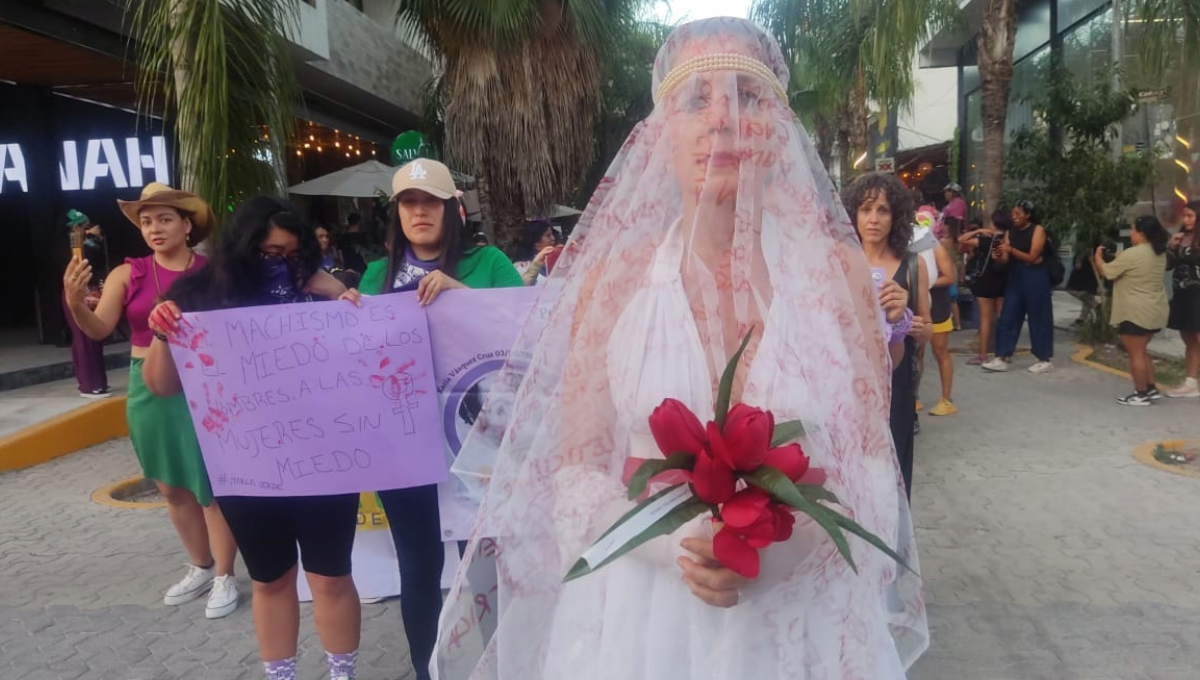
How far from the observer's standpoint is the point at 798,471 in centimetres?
135

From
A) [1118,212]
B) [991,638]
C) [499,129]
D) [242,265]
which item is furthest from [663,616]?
[1118,212]

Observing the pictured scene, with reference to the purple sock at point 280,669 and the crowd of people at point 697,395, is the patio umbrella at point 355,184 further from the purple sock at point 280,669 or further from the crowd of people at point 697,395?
the crowd of people at point 697,395

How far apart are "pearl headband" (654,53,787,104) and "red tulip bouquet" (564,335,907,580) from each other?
1.94 feet

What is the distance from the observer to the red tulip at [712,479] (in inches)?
53.1

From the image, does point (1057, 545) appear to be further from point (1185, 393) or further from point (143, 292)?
point (143, 292)

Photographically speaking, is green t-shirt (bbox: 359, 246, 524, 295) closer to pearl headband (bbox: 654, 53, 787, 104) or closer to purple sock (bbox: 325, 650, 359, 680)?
purple sock (bbox: 325, 650, 359, 680)

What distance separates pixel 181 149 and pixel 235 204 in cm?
45

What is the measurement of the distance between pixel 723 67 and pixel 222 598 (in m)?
3.49

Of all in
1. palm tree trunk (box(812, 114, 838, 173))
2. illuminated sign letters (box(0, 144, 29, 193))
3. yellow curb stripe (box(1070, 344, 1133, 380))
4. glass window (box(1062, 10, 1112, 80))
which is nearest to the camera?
yellow curb stripe (box(1070, 344, 1133, 380))

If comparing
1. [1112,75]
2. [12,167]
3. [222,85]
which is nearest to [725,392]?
[222,85]

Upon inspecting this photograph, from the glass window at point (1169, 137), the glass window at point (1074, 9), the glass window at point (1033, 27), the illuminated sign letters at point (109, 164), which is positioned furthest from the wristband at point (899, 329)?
the glass window at point (1033, 27)

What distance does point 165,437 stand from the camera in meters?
3.68

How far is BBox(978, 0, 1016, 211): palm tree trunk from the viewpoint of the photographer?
10.1 meters

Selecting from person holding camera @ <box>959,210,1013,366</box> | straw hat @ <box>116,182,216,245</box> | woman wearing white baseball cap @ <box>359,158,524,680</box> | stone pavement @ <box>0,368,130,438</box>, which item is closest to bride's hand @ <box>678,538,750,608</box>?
woman wearing white baseball cap @ <box>359,158,524,680</box>
